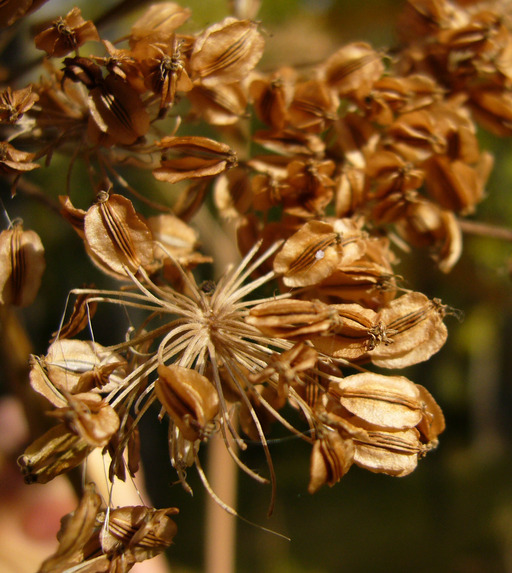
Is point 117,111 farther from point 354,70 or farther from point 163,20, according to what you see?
point 354,70

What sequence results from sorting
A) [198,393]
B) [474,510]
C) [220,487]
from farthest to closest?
1. [474,510]
2. [220,487]
3. [198,393]

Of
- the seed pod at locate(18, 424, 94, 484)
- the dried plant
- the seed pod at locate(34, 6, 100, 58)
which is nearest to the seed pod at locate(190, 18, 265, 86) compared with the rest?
the dried plant

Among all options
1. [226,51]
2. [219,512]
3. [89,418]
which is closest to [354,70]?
[226,51]

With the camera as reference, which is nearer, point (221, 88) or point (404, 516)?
point (221, 88)

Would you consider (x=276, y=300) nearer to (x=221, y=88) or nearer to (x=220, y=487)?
(x=221, y=88)

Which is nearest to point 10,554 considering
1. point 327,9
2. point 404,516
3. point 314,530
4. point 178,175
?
point 178,175

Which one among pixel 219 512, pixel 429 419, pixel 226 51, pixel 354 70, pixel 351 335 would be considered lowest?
pixel 219 512

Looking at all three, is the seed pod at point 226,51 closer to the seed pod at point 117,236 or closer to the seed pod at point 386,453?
the seed pod at point 117,236
